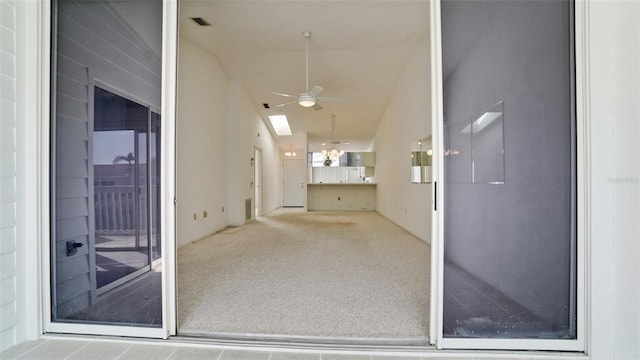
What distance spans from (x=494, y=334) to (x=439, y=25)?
1.75 m

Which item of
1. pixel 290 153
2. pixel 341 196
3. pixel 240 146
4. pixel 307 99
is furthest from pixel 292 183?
pixel 307 99

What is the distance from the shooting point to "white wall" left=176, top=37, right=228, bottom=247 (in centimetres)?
402

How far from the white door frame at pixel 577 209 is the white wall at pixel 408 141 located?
246 centimetres

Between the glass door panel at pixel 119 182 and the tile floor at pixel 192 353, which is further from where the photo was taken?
the glass door panel at pixel 119 182

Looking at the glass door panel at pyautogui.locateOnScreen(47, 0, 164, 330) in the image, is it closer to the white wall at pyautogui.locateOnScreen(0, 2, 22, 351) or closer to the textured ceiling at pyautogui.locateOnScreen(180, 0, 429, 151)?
the white wall at pyautogui.locateOnScreen(0, 2, 22, 351)

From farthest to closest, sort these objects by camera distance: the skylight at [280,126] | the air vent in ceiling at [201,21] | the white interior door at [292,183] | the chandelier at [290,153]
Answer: the white interior door at [292,183] < the chandelier at [290,153] < the skylight at [280,126] < the air vent in ceiling at [201,21]

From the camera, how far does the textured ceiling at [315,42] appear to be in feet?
11.8

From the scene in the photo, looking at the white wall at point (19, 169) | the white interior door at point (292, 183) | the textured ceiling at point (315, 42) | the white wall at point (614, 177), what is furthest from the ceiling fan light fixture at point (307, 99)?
the white interior door at point (292, 183)

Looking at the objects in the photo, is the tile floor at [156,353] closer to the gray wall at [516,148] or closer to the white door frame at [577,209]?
the white door frame at [577,209]

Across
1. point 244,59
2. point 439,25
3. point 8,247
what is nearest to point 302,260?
point 8,247

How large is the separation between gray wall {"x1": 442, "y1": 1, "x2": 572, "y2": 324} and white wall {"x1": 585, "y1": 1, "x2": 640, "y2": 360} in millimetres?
115

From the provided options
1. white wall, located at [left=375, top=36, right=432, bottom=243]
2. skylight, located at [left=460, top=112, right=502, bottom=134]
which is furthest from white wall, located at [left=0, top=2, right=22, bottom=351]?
white wall, located at [left=375, top=36, right=432, bottom=243]

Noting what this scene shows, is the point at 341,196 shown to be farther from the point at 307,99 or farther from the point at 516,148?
the point at 516,148

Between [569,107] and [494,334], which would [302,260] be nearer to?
[494,334]
